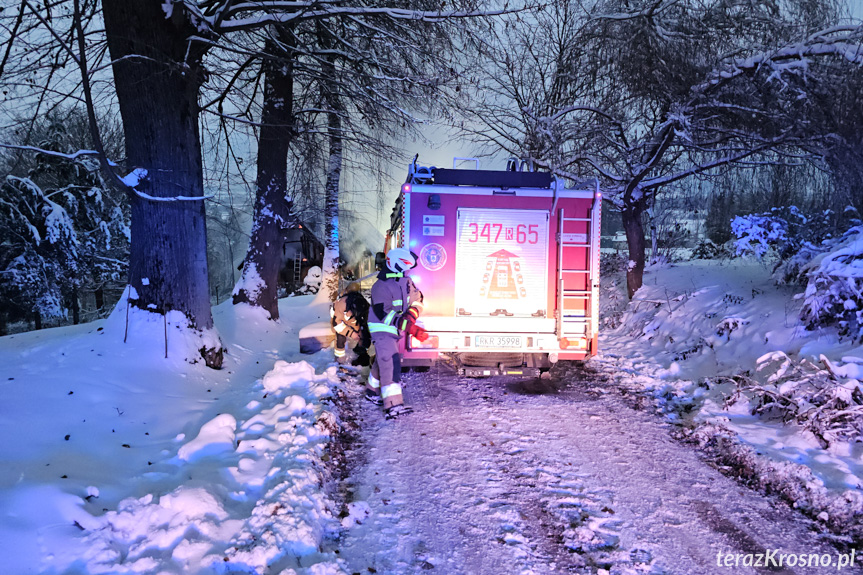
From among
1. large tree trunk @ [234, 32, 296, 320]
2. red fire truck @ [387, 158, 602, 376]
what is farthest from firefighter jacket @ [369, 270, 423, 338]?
large tree trunk @ [234, 32, 296, 320]

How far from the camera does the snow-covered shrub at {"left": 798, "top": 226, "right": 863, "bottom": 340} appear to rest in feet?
18.4

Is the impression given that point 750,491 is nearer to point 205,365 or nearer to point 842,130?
point 842,130

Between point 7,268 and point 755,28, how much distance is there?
20.9 m

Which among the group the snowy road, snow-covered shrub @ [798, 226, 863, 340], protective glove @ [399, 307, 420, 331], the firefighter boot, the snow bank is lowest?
the snowy road

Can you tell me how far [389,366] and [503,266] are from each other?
2.02 metres

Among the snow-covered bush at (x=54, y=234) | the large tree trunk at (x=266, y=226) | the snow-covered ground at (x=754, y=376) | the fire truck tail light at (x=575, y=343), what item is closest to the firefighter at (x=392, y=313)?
the fire truck tail light at (x=575, y=343)

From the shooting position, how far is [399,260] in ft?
19.2

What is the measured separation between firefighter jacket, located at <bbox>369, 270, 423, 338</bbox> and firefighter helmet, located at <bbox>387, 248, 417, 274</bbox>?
78mm

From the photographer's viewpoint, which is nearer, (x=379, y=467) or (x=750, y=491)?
(x=750, y=491)

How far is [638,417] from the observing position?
5.70 metres

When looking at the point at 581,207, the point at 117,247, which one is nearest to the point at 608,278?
the point at 581,207

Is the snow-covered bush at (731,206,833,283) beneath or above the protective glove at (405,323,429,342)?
above

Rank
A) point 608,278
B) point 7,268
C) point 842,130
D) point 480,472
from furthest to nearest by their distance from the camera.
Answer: point 608,278
point 7,268
point 842,130
point 480,472

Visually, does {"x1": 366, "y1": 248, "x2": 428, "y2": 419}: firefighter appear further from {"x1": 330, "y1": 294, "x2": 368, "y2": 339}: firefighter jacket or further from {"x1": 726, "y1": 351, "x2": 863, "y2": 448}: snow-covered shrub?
{"x1": 726, "y1": 351, "x2": 863, "y2": 448}: snow-covered shrub
